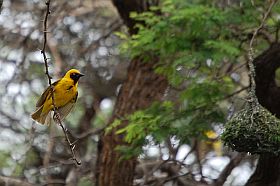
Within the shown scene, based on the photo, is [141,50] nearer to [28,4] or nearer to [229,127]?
[229,127]

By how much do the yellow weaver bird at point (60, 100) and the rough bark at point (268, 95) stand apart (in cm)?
142

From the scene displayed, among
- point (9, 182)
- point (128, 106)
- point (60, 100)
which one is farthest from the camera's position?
point (128, 106)

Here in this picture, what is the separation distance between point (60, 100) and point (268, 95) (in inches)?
64.2

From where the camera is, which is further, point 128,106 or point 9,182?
point 128,106

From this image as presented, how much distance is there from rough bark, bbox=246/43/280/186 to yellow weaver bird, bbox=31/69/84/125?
1416 millimetres

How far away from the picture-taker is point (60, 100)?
437cm

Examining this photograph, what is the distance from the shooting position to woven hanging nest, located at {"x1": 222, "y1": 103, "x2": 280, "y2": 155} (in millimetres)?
3646

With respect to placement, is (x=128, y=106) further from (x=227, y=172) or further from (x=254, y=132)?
(x=254, y=132)

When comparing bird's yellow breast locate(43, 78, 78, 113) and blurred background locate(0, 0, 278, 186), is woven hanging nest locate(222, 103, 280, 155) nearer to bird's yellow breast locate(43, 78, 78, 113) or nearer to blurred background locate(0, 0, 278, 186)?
bird's yellow breast locate(43, 78, 78, 113)

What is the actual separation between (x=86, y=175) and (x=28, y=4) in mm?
2311

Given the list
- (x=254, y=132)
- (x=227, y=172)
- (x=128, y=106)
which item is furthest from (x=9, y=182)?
(x=254, y=132)

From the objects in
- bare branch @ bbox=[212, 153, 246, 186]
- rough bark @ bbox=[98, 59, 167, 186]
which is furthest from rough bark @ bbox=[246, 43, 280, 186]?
rough bark @ bbox=[98, 59, 167, 186]

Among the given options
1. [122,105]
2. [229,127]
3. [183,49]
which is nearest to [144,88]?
[122,105]

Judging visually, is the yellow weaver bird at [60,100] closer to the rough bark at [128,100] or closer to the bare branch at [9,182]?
the bare branch at [9,182]
